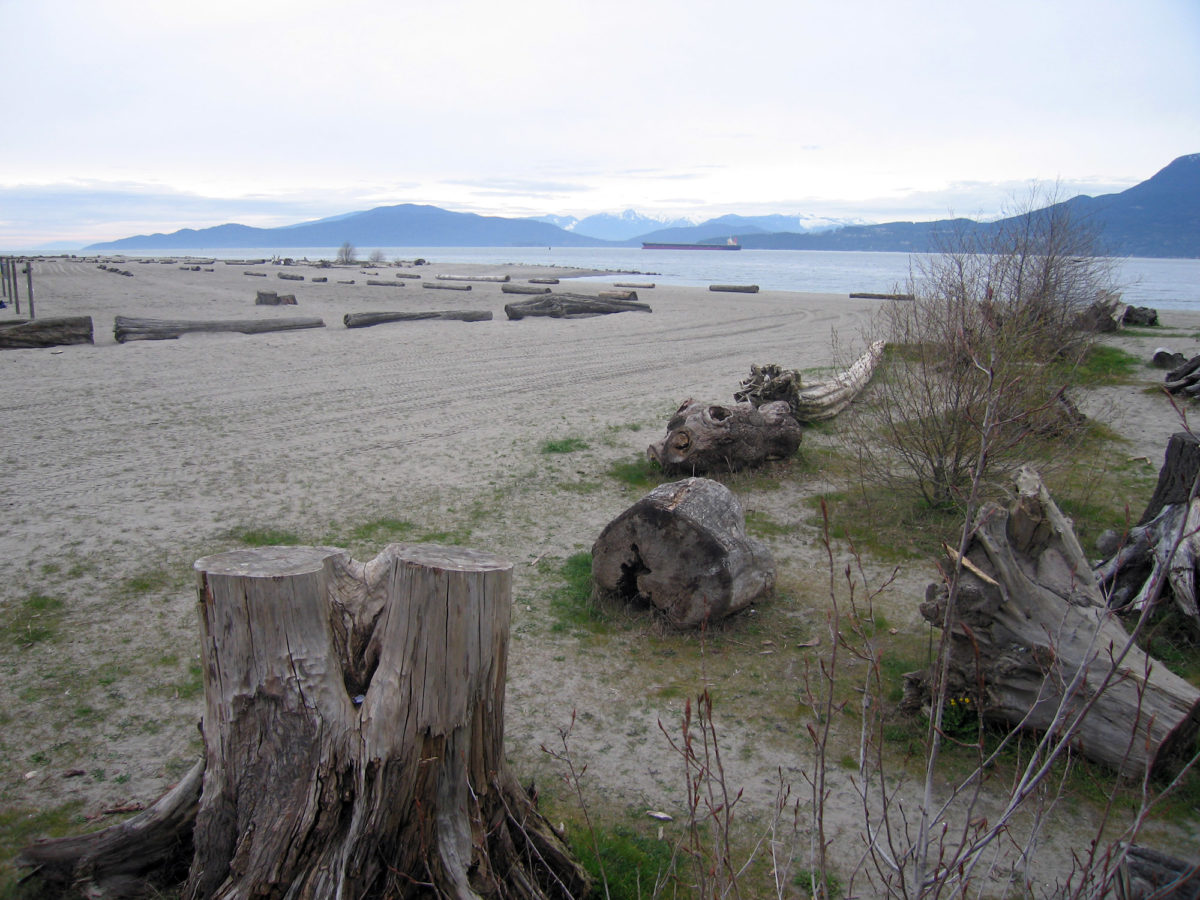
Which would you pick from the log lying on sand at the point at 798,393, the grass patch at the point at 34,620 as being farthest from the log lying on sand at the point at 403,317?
the grass patch at the point at 34,620

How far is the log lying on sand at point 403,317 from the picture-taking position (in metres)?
21.4

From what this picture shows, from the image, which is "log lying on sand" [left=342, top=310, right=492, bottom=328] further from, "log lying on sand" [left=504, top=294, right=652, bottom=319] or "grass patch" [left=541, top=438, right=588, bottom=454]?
"grass patch" [left=541, top=438, right=588, bottom=454]

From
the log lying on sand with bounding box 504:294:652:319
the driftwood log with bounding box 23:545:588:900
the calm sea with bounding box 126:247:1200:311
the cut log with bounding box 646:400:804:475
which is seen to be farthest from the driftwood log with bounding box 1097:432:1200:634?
the log lying on sand with bounding box 504:294:652:319

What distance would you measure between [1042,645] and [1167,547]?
189 cm

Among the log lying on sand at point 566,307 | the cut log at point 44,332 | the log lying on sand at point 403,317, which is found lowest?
the cut log at point 44,332

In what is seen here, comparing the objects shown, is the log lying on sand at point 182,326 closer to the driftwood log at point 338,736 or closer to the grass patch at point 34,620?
the grass patch at point 34,620

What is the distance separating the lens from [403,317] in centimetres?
2233

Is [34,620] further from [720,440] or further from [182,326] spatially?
[182,326]

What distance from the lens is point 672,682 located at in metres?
5.09

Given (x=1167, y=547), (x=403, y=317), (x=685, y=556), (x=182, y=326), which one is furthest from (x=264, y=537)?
(x=403, y=317)

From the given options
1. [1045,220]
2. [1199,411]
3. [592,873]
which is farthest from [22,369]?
[1199,411]

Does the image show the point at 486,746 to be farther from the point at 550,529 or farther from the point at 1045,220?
the point at 1045,220

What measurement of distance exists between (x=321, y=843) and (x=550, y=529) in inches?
191

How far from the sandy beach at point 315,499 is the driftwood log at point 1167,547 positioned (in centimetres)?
139
